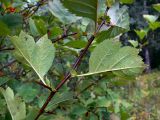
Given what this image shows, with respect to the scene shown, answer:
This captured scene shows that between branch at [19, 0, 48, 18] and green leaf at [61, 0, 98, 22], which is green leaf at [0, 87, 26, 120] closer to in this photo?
green leaf at [61, 0, 98, 22]

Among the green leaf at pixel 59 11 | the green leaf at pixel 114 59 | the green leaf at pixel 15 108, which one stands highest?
the green leaf at pixel 59 11

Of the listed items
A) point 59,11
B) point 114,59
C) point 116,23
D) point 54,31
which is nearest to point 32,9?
point 54,31

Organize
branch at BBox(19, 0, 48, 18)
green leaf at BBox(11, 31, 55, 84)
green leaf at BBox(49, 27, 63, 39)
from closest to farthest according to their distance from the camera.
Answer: green leaf at BBox(11, 31, 55, 84) < green leaf at BBox(49, 27, 63, 39) < branch at BBox(19, 0, 48, 18)

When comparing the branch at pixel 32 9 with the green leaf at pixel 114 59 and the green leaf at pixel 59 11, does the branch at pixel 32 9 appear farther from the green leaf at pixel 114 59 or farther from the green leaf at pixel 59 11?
the green leaf at pixel 114 59

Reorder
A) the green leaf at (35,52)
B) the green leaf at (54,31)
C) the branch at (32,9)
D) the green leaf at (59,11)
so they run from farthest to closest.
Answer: the branch at (32,9)
the green leaf at (54,31)
the green leaf at (59,11)
the green leaf at (35,52)

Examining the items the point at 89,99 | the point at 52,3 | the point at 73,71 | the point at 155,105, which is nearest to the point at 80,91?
the point at 89,99

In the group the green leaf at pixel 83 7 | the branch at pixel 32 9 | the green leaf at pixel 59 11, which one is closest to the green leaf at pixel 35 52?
the green leaf at pixel 83 7

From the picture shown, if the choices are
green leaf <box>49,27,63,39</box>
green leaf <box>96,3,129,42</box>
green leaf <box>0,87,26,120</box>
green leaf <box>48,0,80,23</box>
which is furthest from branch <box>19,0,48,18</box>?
green leaf <box>0,87,26,120</box>

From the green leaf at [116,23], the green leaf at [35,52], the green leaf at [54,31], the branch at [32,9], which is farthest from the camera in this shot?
the branch at [32,9]

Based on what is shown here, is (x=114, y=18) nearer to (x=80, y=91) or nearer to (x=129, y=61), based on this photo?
(x=129, y=61)
